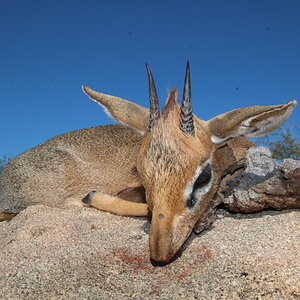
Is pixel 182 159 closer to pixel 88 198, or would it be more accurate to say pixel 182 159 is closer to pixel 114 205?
pixel 114 205

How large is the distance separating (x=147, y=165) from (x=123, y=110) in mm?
2165

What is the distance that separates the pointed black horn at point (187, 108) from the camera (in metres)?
5.51

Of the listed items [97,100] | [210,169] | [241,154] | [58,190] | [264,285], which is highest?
[97,100]

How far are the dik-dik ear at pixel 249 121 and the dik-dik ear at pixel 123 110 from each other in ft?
4.73

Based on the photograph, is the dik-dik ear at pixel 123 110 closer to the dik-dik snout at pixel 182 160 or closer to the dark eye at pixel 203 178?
the dik-dik snout at pixel 182 160

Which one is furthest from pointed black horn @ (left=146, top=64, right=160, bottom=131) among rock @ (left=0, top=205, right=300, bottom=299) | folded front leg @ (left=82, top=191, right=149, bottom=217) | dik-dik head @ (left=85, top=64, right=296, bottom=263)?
folded front leg @ (left=82, top=191, right=149, bottom=217)

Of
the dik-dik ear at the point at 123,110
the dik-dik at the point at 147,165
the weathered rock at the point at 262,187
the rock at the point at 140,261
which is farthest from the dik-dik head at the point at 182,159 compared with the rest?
the dik-dik ear at the point at 123,110

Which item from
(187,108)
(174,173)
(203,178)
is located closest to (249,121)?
(187,108)

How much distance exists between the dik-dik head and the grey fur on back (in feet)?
9.54

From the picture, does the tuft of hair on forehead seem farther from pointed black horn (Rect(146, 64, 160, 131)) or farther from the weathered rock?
the weathered rock

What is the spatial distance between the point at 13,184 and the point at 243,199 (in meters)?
5.46

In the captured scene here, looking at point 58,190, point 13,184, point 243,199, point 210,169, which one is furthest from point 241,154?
point 13,184

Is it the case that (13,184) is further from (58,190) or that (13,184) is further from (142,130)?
(142,130)

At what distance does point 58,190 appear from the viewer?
8688 mm
